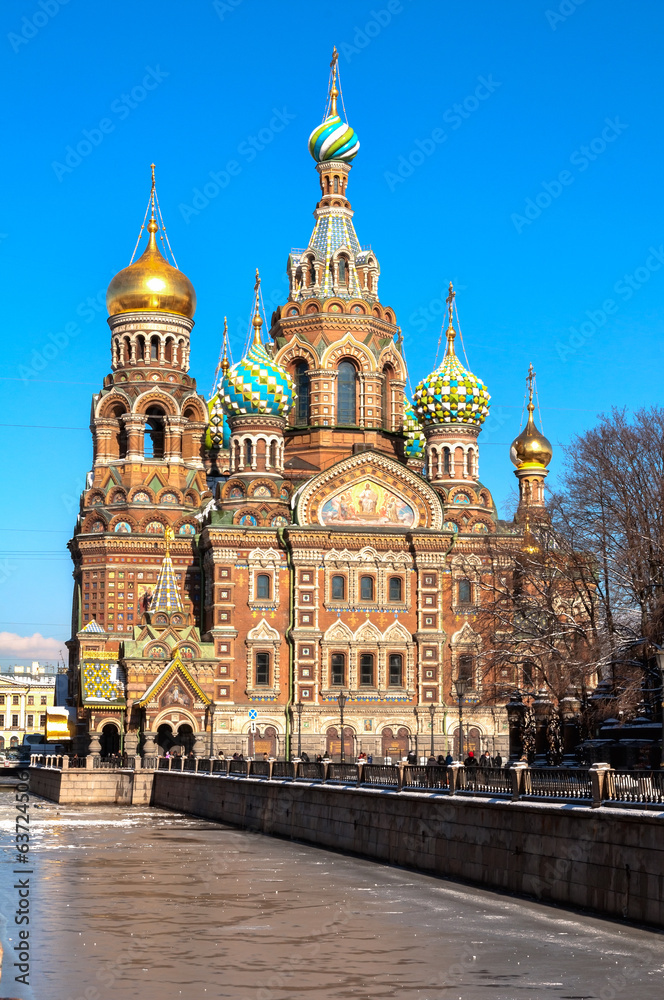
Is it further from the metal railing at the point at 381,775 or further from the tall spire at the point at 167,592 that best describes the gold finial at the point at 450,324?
the metal railing at the point at 381,775

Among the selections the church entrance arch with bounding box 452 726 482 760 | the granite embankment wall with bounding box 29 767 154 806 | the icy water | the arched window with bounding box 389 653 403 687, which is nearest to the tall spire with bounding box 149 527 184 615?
the arched window with bounding box 389 653 403 687

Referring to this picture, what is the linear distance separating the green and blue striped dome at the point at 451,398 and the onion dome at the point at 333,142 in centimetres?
1200

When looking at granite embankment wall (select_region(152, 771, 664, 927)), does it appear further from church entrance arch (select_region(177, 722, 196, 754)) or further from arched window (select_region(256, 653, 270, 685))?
arched window (select_region(256, 653, 270, 685))

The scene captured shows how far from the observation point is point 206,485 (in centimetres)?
6334

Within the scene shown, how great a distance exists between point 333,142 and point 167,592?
23108mm

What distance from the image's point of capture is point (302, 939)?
17016mm

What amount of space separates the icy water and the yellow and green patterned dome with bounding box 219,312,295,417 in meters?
33.7

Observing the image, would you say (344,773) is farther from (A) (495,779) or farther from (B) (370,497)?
(B) (370,497)

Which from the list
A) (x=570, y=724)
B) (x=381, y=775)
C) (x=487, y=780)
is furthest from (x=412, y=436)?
(x=487, y=780)

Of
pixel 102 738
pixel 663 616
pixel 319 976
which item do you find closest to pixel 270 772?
pixel 663 616

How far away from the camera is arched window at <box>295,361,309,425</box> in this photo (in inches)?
2491

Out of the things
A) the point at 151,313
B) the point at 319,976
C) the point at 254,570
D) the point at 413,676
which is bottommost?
the point at 319,976

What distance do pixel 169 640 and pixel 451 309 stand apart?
2152 centimetres

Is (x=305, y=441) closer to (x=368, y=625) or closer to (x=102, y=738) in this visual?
(x=368, y=625)
